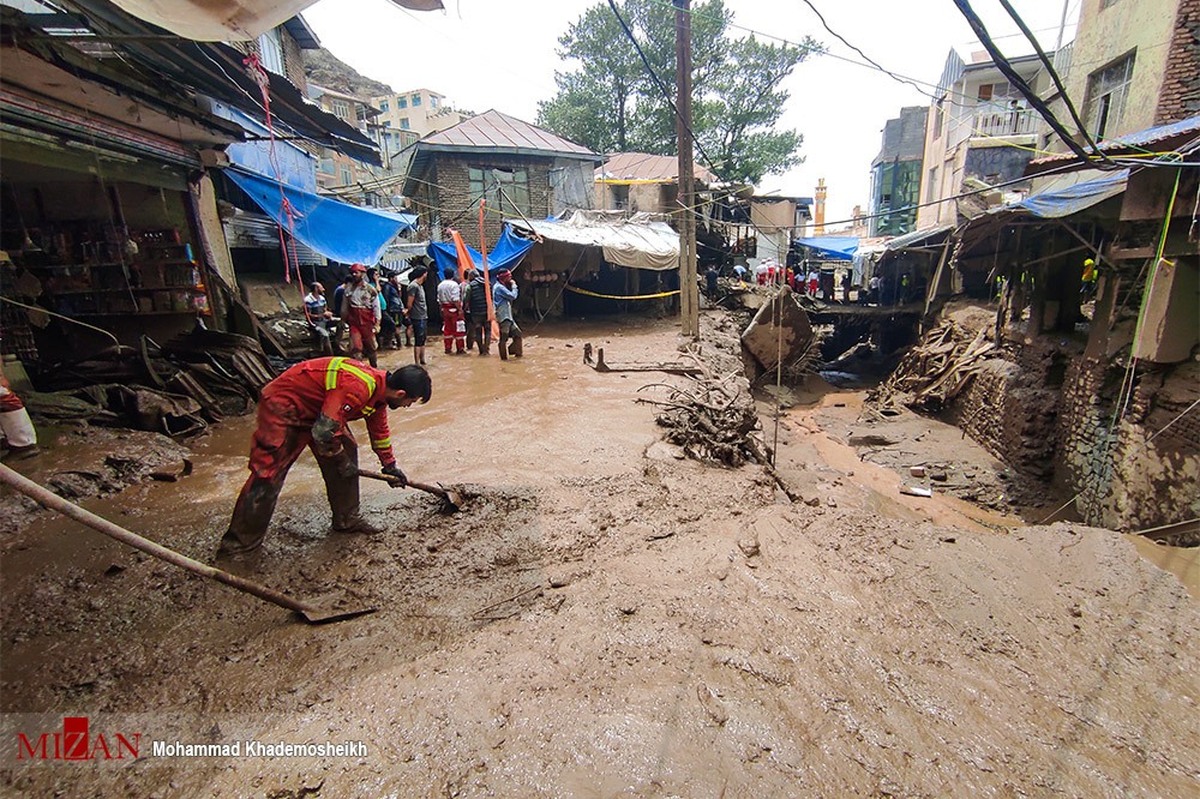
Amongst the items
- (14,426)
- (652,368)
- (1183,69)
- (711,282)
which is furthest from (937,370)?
(14,426)

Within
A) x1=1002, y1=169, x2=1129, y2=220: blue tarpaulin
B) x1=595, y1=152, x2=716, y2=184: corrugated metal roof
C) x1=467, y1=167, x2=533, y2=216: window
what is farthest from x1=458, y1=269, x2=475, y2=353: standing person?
x1=595, y1=152, x2=716, y2=184: corrugated metal roof

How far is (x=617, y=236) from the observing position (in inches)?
610

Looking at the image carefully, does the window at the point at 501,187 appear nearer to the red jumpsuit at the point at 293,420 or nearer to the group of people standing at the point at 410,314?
the group of people standing at the point at 410,314

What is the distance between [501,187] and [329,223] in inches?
384

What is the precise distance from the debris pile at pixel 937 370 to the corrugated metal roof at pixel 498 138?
14260mm

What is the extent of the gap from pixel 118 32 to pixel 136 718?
5161 millimetres

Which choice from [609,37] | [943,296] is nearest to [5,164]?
[943,296]

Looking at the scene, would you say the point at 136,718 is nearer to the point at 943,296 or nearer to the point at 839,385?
the point at 839,385

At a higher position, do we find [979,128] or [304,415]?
[979,128]

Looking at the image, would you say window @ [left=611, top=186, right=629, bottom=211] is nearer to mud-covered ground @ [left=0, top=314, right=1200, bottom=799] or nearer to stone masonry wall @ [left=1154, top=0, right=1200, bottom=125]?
stone masonry wall @ [left=1154, top=0, right=1200, bottom=125]

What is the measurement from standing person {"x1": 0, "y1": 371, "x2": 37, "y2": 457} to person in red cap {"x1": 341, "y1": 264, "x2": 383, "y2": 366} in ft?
14.6

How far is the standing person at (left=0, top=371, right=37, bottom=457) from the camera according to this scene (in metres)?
4.36

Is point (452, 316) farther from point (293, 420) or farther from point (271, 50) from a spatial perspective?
point (271, 50)

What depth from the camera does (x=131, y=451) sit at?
16.5 ft
